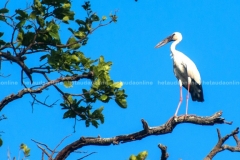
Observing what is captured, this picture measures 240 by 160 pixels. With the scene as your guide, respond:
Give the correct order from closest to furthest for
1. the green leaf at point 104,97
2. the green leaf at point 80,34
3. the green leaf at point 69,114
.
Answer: the green leaf at point 104,97 → the green leaf at point 69,114 → the green leaf at point 80,34

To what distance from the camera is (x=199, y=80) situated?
1390 centimetres

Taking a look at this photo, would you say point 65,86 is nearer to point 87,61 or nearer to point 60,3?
point 87,61

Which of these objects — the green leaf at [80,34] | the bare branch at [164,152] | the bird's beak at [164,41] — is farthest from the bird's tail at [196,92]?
the bare branch at [164,152]

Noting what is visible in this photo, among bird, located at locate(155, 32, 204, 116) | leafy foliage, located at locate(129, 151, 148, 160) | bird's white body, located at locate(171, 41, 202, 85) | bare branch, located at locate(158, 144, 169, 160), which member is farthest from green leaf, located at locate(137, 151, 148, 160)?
bird's white body, located at locate(171, 41, 202, 85)

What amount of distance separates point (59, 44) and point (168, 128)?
1.66 meters

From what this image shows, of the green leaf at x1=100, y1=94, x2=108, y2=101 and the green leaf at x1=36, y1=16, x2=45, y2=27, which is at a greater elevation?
the green leaf at x1=36, y1=16, x2=45, y2=27

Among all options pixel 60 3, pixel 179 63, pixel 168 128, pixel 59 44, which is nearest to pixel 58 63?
pixel 59 44

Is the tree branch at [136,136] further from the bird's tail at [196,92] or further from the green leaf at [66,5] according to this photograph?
the bird's tail at [196,92]

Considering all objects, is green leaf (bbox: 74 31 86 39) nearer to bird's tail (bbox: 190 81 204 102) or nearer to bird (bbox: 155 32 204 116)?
bird (bbox: 155 32 204 116)

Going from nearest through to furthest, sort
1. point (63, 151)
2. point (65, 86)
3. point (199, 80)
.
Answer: point (63, 151)
point (65, 86)
point (199, 80)

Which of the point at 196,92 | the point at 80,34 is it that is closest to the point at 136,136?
the point at 80,34

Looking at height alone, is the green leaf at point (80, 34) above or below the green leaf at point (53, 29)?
above

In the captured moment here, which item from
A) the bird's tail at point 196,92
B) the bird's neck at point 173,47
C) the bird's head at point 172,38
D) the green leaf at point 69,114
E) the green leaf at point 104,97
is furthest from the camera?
the bird's head at point 172,38

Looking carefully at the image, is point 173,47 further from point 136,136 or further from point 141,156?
point 141,156
